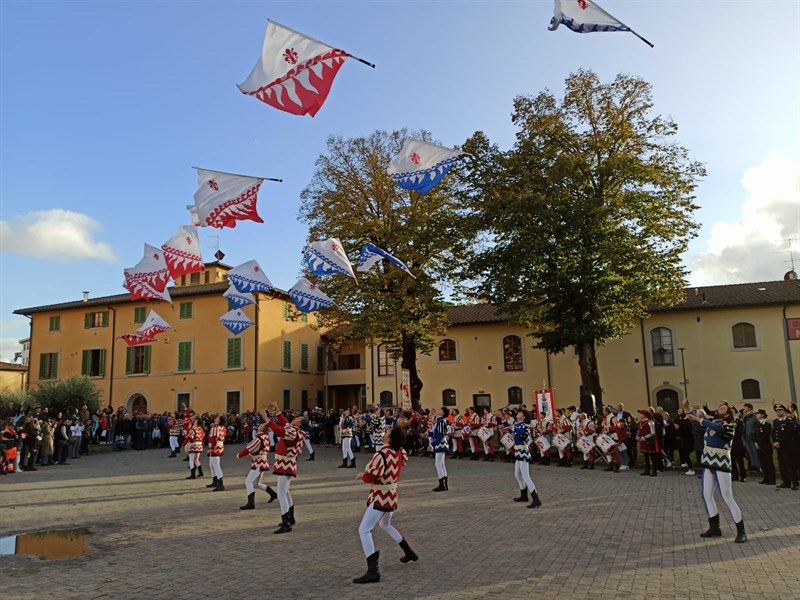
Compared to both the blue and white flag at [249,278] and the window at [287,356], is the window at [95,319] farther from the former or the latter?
the blue and white flag at [249,278]

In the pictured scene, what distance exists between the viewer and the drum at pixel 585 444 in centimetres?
2100

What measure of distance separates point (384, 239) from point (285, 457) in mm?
21267

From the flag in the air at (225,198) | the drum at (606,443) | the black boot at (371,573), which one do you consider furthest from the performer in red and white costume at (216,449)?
the drum at (606,443)

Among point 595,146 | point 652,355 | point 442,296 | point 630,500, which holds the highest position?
point 595,146

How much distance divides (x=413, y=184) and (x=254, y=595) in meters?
11.1

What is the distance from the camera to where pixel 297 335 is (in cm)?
5072

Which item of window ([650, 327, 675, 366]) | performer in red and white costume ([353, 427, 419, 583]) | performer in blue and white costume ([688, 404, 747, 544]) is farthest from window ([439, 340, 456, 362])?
performer in red and white costume ([353, 427, 419, 583])

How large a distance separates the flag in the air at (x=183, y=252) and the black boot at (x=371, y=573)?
16251 millimetres

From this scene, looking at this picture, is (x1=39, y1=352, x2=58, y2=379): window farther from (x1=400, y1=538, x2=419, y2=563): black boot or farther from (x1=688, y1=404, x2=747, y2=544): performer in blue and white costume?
(x1=688, y1=404, x2=747, y2=544): performer in blue and white costume

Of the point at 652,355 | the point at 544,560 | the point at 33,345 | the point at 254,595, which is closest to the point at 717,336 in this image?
the point at 652,355

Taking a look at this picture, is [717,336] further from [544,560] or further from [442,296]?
[544,560]

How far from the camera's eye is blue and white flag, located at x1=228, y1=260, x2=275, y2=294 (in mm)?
23766

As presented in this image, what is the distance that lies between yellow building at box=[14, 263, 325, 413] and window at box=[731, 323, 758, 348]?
2831cm

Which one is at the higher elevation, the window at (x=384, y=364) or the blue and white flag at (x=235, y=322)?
the blue and white flag at (x=235, y=322)
